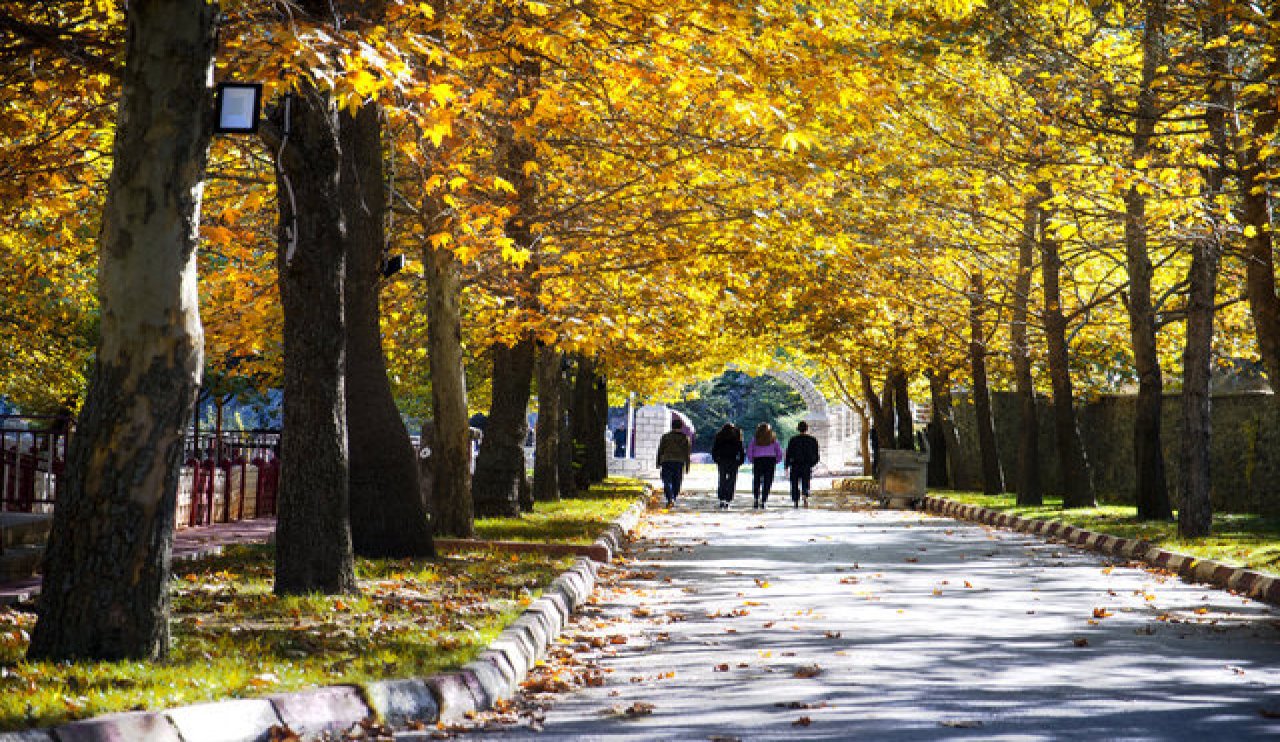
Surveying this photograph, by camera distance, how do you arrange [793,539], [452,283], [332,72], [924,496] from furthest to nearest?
[924,496] < [793,539] < [452,283] < [332,72]

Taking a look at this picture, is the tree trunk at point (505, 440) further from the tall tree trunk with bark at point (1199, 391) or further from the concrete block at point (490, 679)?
the concrete block at point (490, 679)

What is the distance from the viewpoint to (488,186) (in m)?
17.9

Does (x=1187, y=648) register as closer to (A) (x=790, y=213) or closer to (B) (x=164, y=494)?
(B) (x=164, y=494)

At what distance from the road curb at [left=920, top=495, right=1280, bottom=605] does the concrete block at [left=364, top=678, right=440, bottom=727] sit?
8.33m

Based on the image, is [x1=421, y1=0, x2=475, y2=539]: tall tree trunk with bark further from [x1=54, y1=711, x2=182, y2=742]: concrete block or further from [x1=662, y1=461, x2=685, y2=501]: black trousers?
[x1=662, y1=461, x2=685, y2=501]: black trousers

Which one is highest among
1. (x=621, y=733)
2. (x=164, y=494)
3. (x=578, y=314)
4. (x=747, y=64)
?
(x=747, y=64)

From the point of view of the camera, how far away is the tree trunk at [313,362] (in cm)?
1045

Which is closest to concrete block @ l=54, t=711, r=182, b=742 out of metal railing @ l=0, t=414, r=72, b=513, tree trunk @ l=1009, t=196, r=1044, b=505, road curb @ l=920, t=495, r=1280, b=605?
road curb @ l=920, t=495, r=1280, b=605

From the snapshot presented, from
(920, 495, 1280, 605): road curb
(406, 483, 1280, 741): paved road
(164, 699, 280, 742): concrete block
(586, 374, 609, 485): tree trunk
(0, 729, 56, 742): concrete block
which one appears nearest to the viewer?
(0, 729, 56, 742): concrete block

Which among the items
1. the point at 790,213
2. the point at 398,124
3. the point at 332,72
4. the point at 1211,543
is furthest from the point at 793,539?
the point at 332,72

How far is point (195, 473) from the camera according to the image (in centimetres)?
1889

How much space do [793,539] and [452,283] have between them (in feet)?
22.9

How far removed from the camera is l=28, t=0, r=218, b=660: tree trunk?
7078 millimetres

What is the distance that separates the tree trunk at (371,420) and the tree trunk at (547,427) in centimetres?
1332
